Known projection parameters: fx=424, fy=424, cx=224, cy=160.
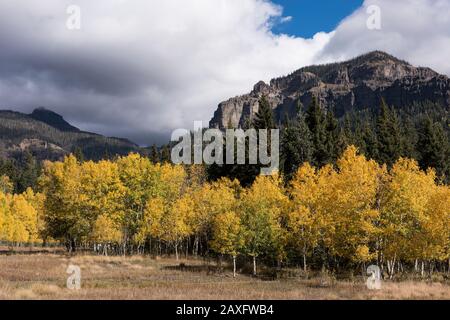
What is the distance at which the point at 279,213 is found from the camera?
52812 millimetres

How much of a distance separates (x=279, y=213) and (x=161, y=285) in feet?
71.0

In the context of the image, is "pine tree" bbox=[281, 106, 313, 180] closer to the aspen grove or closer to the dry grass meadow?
the aspen grove

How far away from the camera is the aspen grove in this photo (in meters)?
40.4

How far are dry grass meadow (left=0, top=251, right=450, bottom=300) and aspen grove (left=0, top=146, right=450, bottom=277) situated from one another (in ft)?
13.7

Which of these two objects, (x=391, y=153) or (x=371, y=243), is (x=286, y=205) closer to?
(x=371, y=243)

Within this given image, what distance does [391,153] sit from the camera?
260 feet

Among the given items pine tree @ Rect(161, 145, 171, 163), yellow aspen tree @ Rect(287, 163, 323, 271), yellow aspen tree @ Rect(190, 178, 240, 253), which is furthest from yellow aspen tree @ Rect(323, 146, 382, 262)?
pine tree @ Rect(161, 145, 171, 163)

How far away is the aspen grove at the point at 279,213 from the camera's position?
40406mm

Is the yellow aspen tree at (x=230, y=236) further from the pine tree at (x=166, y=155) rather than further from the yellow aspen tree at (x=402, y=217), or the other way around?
the pine tree at (x=166, y=155)

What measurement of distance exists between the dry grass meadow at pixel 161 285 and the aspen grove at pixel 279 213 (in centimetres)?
418

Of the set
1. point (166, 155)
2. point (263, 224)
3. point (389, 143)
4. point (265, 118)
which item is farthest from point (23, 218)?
point (389, 143)

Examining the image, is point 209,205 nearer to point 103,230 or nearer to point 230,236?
point 230,236
